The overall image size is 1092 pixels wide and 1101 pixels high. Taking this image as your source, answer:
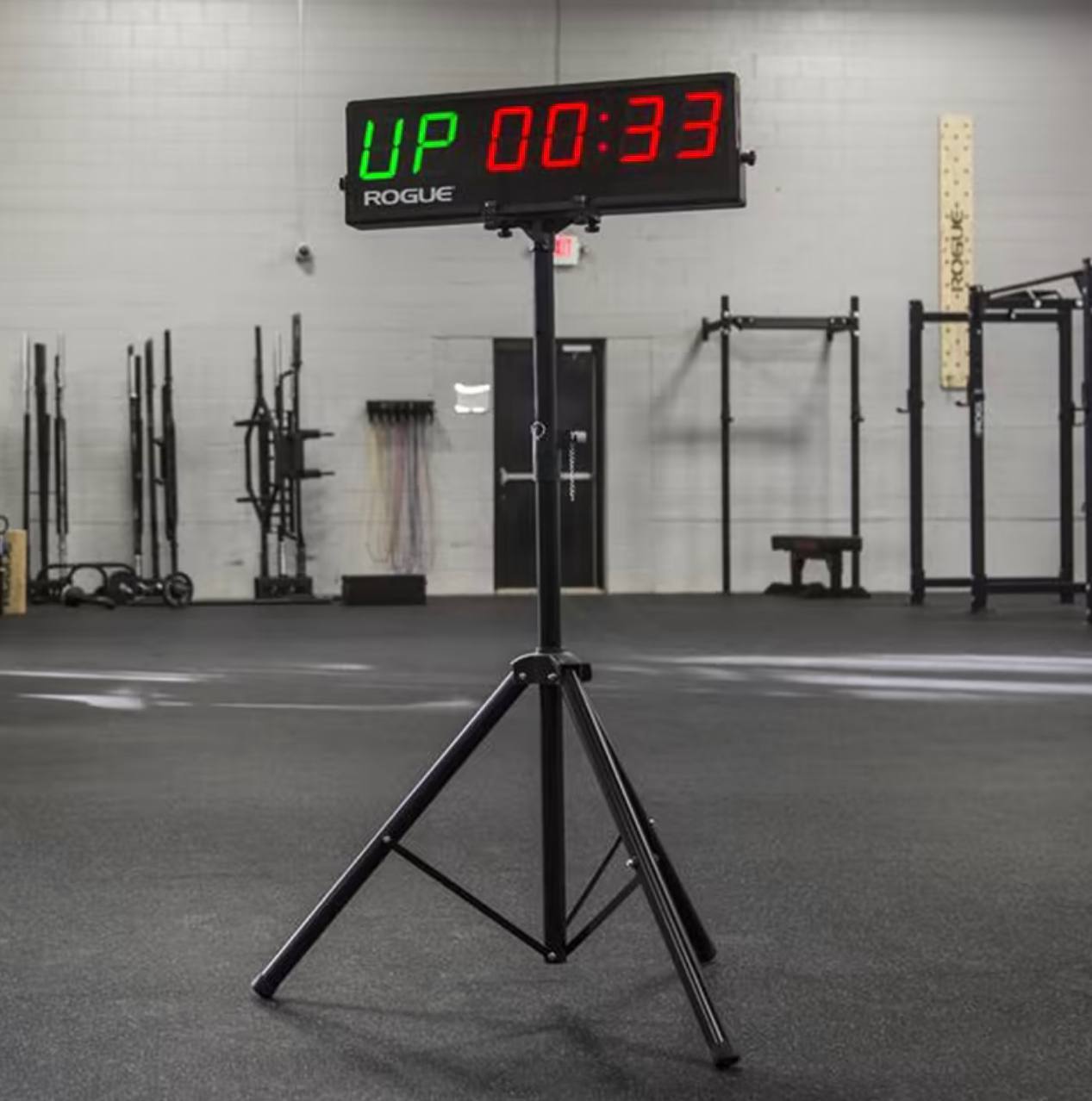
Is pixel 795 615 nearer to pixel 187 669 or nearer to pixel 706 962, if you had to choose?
pixel 187 669

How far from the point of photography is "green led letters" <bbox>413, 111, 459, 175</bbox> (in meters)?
1.72

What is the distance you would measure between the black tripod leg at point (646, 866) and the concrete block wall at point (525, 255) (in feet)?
27.7

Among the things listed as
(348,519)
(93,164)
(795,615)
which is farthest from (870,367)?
(93,164)

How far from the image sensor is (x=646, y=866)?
1.57 metres

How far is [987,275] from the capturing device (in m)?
10.6

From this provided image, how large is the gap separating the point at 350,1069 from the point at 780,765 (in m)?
2.04

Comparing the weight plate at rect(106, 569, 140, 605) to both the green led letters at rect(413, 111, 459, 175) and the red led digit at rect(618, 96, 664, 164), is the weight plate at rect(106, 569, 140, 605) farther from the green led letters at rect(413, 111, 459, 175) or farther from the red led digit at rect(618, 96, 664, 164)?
the red led digit at rect(618, 96, 664, 164)

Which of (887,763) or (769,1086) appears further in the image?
(887,763)

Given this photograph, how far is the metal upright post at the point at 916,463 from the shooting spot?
889 centimetres

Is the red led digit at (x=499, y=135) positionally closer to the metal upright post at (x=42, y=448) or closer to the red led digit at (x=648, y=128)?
the red led digit at (x=648, y=128)

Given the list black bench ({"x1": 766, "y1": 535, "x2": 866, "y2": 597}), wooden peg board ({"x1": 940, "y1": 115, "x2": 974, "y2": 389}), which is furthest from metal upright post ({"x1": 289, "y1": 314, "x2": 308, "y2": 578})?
wooden peg board ({"x1": 940, "y1": 115, "x2": 974, "y2": 389})

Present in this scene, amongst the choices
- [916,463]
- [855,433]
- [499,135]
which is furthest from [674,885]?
[855,433]

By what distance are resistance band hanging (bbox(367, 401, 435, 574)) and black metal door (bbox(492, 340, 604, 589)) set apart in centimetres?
54

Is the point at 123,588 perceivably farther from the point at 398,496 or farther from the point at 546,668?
the point at 546,668
